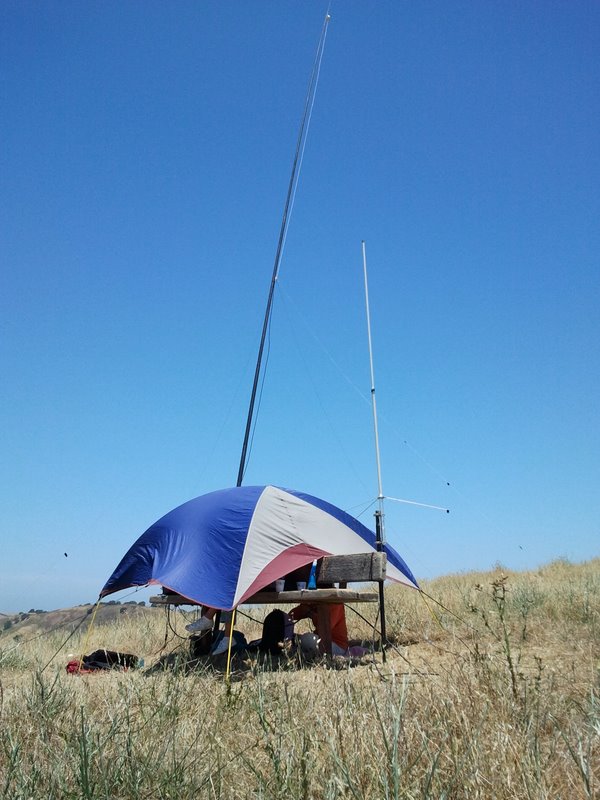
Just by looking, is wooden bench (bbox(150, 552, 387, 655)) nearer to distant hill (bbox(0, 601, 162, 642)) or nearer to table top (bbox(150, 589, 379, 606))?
table top (bbox(150, 589, 379, 606))

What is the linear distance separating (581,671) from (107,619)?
1053 cm

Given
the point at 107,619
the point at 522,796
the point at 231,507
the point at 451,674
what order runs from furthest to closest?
1. the point at 107,619
2. the point at 231,507
3. the point at 451,674
4. the point at 522,796

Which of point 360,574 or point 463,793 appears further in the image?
point 360,574

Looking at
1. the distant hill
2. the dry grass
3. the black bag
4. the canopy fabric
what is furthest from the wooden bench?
the distant hill

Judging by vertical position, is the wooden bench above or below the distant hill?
below

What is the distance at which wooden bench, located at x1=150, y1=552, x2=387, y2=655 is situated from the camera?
6910mm

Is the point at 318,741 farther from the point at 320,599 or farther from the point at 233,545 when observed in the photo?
the point at 233,545

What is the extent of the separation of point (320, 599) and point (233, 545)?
1134 mm

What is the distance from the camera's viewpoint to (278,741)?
2977mm

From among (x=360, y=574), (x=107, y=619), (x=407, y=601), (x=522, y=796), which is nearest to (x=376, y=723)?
(x=522, y=796)

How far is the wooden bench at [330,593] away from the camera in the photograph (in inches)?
272

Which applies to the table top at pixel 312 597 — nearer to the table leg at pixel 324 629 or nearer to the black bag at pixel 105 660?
the table leg at pixel 324 629

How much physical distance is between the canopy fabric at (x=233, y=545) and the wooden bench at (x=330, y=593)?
0.23m

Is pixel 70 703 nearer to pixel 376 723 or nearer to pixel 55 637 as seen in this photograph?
pixel 376 723
